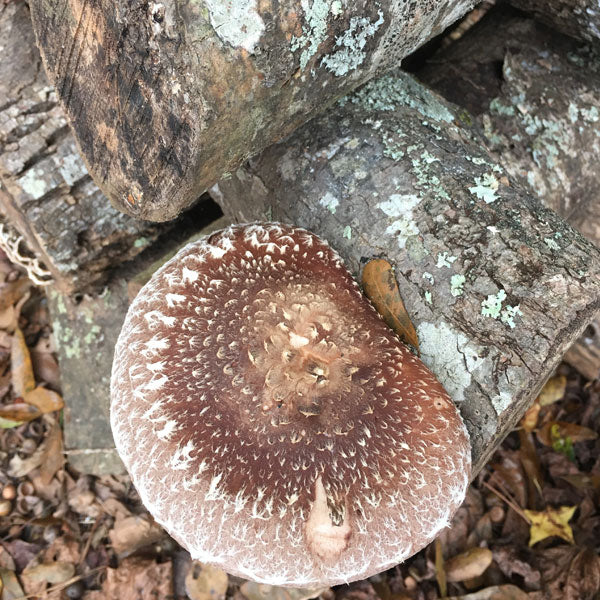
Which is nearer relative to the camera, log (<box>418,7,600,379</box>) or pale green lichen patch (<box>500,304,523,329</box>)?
pale green lichen patch (<box>500,304,523,329</box>)

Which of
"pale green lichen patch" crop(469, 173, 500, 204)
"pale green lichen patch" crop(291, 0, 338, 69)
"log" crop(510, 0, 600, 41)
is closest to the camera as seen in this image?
"pale green lichen patch" crop(291, 0, 338, 69)

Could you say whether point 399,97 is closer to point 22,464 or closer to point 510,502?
point 510,502

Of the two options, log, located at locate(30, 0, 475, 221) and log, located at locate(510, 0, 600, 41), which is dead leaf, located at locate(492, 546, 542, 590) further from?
log, located at locate(510, 0, 600, 41)

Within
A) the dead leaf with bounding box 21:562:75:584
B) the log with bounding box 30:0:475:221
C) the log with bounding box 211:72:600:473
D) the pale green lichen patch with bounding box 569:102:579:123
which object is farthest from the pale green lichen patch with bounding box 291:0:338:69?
the dead leaf with bounding box 21:562:75:584

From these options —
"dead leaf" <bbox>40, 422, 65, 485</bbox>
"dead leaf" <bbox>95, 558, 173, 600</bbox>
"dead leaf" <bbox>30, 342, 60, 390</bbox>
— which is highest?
"dead leaf" <bbox>30, 342, 60, 390</bbox>

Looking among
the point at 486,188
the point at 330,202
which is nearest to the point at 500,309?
the point at 486,188

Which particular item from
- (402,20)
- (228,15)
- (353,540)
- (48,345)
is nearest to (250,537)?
(353,540)

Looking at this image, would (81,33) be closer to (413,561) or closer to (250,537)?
(250,537)

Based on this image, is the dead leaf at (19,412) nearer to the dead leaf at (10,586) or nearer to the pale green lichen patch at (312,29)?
the dead leaf at (10,586)
